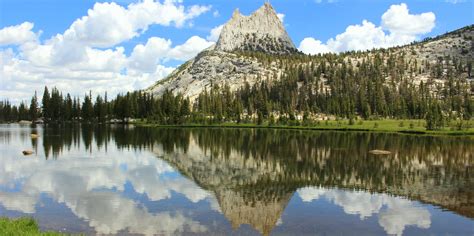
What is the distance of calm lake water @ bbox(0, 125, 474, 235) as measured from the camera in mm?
32281

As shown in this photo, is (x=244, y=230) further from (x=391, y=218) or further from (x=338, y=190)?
(x=338, y=190)

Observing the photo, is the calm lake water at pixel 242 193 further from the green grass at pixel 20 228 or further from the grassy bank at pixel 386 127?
the grassy bank at pixel 386 127

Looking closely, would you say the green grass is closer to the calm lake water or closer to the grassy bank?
the calm lake water

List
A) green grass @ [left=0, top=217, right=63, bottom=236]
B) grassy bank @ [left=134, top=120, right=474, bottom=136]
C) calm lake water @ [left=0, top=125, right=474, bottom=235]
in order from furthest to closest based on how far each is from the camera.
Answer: grassy bank @ [left=134, top=120, right=474, bottom=136]
calm lake water @ [left=0, top=125, right=474, bottom=235]
green grass @ [left=0, top=217, right=63, bottom=236]

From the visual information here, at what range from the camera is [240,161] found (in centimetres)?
6925

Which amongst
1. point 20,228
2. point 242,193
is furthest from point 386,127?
point 20,228

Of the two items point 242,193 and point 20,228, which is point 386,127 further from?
point 20,228

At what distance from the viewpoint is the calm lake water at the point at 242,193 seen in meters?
32.3

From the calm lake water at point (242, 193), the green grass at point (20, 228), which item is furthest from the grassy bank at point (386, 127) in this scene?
the green grass at point (20, 228)

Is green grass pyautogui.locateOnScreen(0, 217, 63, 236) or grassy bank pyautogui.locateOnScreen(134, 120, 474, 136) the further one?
grassy bank pyautogui.locateOnScreen(134, 120, 474, 136)

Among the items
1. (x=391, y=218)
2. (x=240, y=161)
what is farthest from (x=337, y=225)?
(x=240, y=161)

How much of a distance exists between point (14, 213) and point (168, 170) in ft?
89.3

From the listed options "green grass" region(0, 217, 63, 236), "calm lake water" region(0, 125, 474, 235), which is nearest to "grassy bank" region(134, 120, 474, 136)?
"calm lake water" region(0, 125, 474, 235)

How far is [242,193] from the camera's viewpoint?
144 feet
